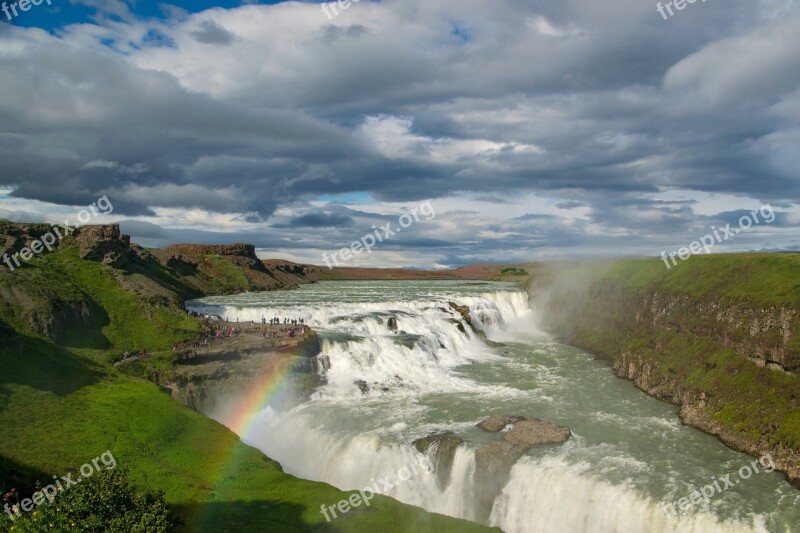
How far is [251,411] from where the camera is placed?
38000 mm

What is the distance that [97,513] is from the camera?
13.4 meters

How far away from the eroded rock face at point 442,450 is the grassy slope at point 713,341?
52.1ft

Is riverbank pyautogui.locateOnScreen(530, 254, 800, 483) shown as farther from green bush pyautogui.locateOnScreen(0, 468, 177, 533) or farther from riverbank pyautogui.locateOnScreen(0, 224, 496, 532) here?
green bush pyautogui.locateOnScreen(0, 468, 177, 533)

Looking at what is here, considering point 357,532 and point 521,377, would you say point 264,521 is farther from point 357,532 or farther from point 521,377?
point 521,377

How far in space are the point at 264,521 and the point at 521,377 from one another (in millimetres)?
28588

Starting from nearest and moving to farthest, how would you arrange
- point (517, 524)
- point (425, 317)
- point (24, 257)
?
point (517, 524) → point (24, 257) → point (425, 317)

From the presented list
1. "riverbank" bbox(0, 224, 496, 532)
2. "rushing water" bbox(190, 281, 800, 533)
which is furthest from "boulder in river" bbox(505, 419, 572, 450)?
"riverbank" bbox(0, 224, 496, 532)

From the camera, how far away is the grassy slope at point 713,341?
28797mm

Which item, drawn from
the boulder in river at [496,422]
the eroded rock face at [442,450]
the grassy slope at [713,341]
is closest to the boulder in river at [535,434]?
the boulder in river at [496,422]

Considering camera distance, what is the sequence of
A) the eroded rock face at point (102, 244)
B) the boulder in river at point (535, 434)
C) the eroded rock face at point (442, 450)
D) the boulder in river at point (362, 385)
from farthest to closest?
1. the eroded rock face at point (102, 244)
2. the boulder in river at point (362, 385)
3. the boulder in river at point (535, 434)
4. the eroded rock face at point (442, 450)

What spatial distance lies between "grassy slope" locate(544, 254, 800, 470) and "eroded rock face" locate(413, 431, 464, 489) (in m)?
15.9

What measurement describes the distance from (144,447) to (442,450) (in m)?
15.5

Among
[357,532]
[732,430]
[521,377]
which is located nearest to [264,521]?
[357,532]

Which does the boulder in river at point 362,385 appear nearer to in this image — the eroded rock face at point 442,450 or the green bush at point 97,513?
the eroded rock face at point 442,450
